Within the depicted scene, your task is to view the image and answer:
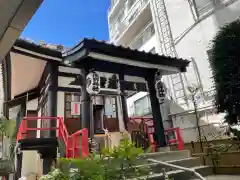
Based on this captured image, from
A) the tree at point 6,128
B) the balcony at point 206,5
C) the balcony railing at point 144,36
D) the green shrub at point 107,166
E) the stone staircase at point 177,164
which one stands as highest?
the balcony railing at point 144,36

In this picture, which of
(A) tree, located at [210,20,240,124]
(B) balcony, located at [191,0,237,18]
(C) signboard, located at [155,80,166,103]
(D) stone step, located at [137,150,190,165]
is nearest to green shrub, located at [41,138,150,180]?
(D) stone step, located at [137,150,190,165]

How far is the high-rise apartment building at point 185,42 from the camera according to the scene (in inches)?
432

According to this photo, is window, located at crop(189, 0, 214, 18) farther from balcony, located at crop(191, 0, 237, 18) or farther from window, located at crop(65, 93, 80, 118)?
window, located at crop(65, 93, 80, 118)

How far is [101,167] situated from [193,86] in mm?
9893

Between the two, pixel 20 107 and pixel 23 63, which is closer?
pixel 23 63

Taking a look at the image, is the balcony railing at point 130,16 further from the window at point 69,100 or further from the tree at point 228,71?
the tree at point 228,71

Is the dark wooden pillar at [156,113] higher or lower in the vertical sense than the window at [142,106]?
lower

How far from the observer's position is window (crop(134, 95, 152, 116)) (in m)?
15.4

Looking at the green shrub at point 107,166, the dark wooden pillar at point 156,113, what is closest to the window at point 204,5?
the dark wooden pillar at point 156,113

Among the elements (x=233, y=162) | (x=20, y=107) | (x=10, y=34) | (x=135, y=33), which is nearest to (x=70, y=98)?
(x=20, y=107)

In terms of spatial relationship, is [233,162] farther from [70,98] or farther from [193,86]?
[70,98]

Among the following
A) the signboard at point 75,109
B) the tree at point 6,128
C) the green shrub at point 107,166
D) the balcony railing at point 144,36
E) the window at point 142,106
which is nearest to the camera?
the green shrub at point 107,166

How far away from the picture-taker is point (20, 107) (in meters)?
12.5

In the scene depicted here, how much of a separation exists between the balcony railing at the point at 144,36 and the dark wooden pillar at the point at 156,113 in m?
9.04
